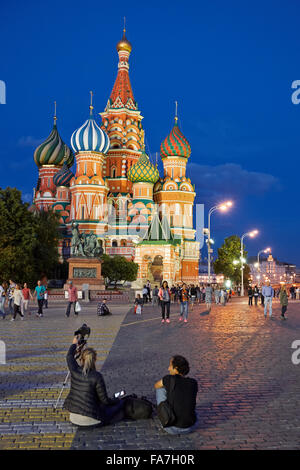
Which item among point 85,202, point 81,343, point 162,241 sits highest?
point 85,202

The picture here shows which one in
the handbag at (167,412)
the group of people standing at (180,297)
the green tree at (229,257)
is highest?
the green tree at (229,257)

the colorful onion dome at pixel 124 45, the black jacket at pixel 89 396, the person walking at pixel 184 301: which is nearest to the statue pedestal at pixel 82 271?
the person walking at pixel 184 301

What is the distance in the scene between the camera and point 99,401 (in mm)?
6527

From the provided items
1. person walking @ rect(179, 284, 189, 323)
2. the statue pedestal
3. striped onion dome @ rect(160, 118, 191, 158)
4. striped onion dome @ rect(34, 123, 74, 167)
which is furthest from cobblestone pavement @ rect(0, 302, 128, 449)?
striped onion dome @ rect(34, 123, 74, 167)

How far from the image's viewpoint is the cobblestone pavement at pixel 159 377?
594 cm

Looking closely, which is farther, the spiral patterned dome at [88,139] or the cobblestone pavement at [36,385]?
the spiral patterned dome at [88,139]

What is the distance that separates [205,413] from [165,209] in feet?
223

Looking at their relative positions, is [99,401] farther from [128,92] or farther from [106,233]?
[128,92]

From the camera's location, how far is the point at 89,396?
645 centimetres

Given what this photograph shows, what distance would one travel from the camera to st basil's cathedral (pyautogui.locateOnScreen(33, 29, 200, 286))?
66125 mm

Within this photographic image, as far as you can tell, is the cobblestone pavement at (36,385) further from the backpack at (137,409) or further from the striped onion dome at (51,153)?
the striped onion dome at (51,153)

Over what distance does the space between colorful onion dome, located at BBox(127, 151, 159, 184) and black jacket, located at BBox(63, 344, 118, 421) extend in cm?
6691

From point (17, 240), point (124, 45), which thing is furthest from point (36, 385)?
point (124, 45)
